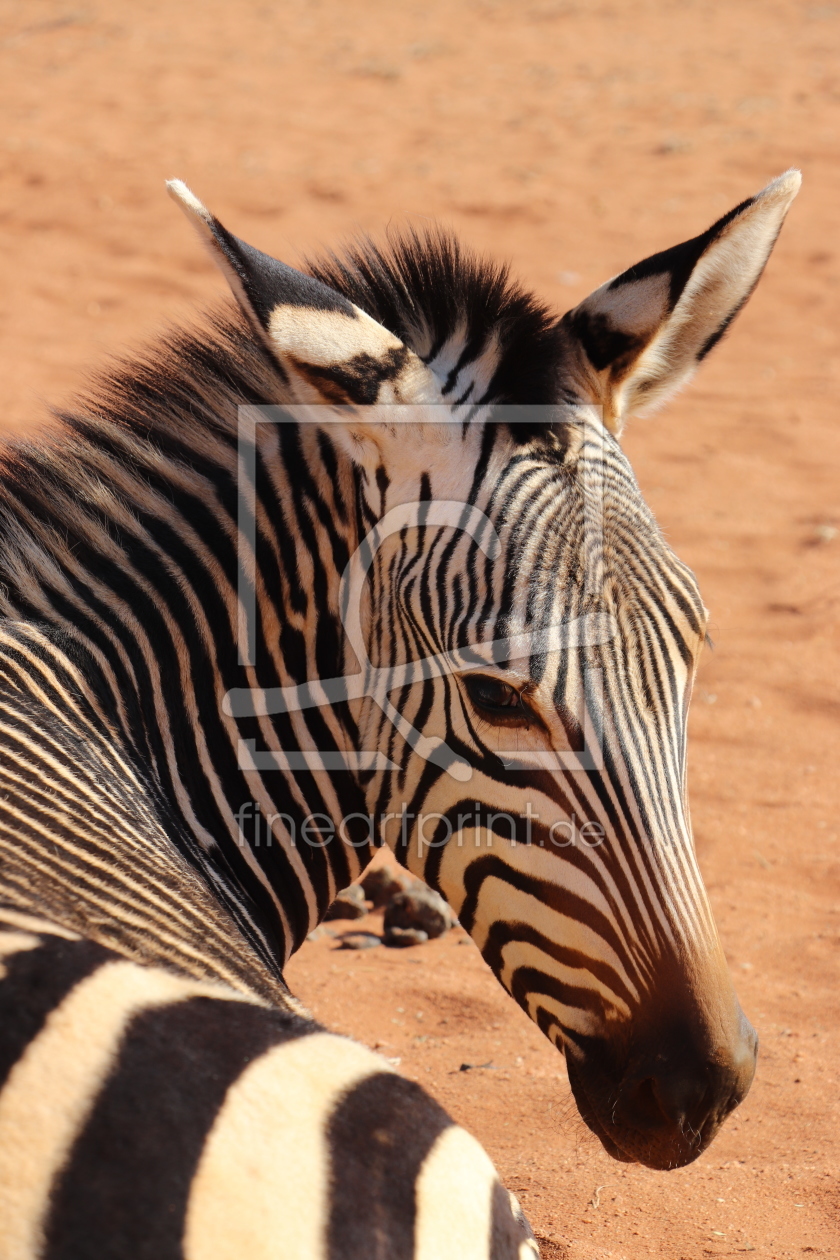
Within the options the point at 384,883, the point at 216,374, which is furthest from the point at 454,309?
the point at 384,883

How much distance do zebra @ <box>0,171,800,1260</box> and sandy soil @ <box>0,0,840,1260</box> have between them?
47.8 inches

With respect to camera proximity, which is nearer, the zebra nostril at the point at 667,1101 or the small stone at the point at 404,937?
the zebra nostril at the point at 667,1101

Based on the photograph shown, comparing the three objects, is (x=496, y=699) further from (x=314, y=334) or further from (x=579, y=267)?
(x=579, y=267)

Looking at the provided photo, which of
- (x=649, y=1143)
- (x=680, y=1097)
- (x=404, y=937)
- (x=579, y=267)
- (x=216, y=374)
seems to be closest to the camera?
(x=680, y=1097)

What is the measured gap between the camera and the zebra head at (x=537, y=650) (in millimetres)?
2385

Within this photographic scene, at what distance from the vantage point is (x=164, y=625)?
110 inches

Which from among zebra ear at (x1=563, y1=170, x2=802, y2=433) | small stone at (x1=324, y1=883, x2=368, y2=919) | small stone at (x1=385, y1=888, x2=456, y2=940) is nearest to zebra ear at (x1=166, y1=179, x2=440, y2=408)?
zebra ear at (x1=563, y1=170, x2=802, y2=433)

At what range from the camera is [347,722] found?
2.84 meters

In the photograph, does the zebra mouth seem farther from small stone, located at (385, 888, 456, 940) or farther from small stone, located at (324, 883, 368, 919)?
small stone, located at (324, 883, 368, 919)

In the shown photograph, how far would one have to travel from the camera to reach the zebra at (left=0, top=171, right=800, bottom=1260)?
1.71 m

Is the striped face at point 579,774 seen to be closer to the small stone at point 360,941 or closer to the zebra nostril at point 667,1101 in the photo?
the zebra nostril at point 667,1101

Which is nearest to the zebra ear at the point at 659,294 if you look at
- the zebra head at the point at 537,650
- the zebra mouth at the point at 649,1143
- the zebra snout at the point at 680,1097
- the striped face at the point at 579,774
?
the zebra head at the point at 537,650

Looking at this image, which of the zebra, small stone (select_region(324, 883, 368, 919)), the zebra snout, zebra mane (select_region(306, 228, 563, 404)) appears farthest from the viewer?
small stone (select_region(324, 883, 368, 919))

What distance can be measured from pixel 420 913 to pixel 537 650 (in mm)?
2805
